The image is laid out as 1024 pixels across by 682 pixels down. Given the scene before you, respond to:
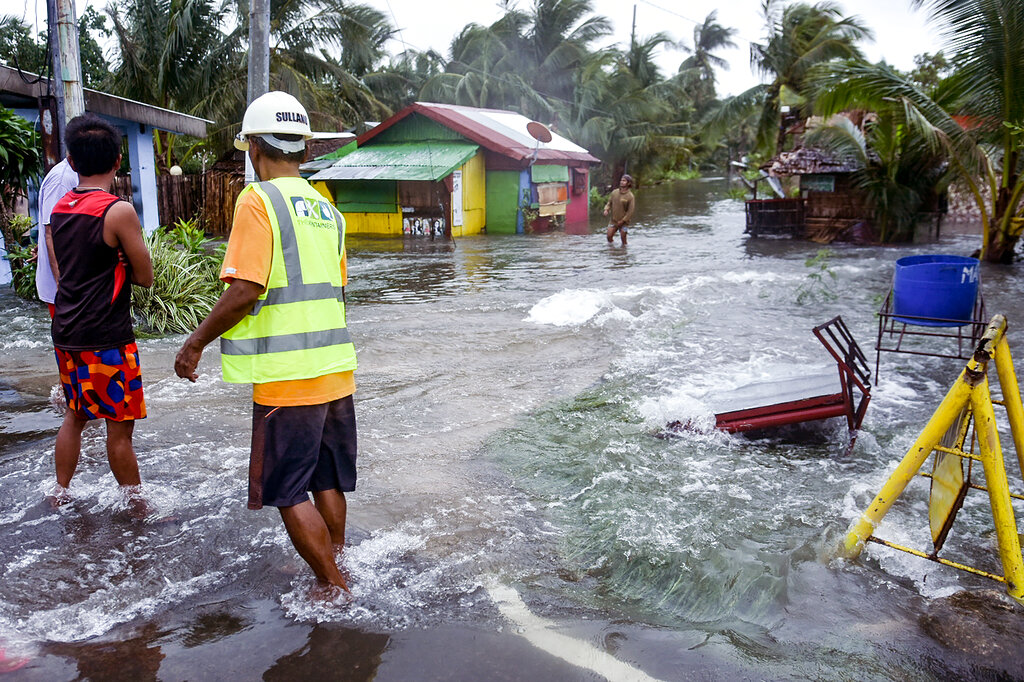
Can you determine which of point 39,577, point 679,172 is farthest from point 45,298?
point 679,172

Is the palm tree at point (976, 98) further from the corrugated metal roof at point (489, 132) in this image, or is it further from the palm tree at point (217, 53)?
the palm tree at point (217, 53)

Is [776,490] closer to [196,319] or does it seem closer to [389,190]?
[196,319]

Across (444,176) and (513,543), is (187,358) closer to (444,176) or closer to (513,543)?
(513,543)

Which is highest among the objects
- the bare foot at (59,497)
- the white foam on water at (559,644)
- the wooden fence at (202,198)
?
the wooden fence at (202,198)

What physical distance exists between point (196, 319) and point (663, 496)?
5.78m

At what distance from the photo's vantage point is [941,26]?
39.7 ft

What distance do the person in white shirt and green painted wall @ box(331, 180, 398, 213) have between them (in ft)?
53.0

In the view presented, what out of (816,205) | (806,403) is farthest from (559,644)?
(816,205)

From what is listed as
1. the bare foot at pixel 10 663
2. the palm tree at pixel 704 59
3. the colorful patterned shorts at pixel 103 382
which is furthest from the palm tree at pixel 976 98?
the palm tree at pixel 704 59

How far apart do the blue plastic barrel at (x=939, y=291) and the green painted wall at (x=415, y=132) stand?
15.9 m

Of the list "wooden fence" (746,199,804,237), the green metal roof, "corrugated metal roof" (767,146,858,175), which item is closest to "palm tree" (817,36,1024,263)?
"corrugated metal roof" (767,146,858,175)

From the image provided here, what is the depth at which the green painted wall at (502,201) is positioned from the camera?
21.2m

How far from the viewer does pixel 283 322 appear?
9.28 ft

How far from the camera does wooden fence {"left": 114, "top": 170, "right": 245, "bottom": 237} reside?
19.5 meters
